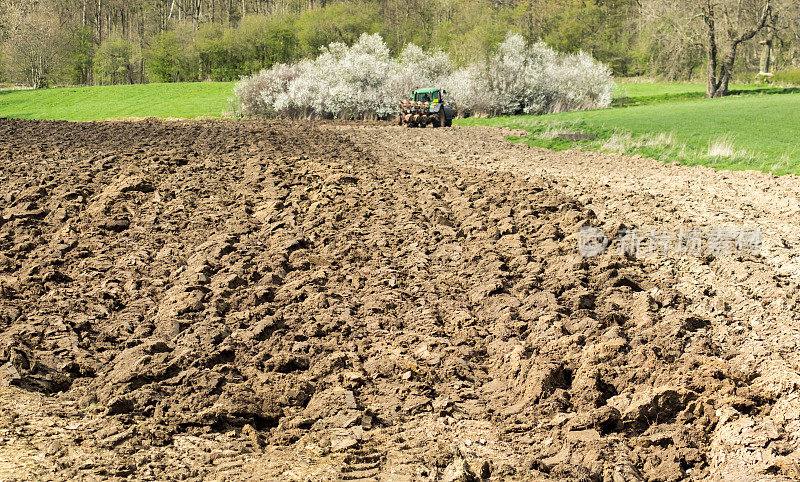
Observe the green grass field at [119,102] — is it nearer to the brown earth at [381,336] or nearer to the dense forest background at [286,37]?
the dense forest background at [286,37]

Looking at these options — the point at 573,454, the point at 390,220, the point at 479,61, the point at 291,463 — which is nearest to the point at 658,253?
the point at 390,220

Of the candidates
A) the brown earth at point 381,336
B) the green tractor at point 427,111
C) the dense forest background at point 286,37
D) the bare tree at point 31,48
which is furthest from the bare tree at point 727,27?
the bare tree at point 31,48

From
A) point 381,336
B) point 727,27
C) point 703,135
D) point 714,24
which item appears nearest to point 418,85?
point 714,24

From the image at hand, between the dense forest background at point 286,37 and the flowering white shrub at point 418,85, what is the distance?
13164mm

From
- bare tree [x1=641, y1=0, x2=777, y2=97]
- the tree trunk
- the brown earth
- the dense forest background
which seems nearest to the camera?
the brown earth

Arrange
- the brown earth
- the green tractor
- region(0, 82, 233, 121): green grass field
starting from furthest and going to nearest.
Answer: region(0, 82, 233, 121): green grass field, the green tractor, the brown earth

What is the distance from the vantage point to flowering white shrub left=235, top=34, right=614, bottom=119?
33594mm

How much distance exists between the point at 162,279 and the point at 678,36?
38.7m

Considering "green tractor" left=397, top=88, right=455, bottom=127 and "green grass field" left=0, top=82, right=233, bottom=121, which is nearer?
"green tractor" left=397, top=88, right=455, bottom=127

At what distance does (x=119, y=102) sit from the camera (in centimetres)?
4394

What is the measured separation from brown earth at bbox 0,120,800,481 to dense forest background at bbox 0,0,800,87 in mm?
41324

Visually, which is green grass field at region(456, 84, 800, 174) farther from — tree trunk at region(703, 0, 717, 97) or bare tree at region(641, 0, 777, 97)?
bare tree at region(641, 0, 777, 97)

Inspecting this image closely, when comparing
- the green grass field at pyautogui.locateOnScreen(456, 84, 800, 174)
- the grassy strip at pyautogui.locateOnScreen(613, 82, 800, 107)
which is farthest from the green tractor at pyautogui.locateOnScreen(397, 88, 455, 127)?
the grassy strip at pyautogui.locateOnScreen(613, 82, 800, 107)

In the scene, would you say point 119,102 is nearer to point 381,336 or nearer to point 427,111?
point 427,111
